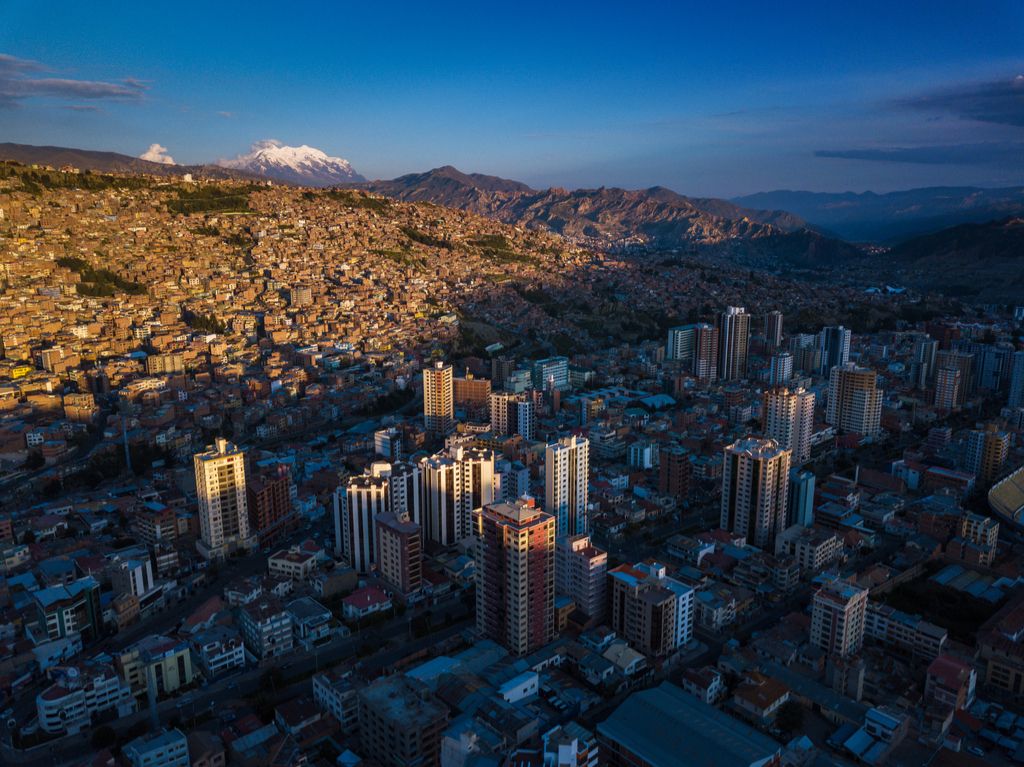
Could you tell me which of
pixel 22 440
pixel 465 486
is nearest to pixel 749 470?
pixel 465 486

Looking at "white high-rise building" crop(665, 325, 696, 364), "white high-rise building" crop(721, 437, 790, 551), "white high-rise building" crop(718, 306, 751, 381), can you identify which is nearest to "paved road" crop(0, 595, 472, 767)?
"white high-rise building" crop(721, 437, 790, 551)

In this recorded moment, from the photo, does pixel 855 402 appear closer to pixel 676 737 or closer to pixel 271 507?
pixel 676 737

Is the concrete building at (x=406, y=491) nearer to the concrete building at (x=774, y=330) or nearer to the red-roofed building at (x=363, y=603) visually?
the red-roofed building at (x=363, y=603)

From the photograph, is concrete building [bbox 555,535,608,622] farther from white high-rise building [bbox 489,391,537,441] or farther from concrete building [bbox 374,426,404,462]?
white high-rise building [bbox 489,391,537,441]

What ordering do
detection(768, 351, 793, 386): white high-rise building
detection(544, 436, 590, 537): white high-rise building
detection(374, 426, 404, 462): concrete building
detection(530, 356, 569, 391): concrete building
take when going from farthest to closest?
detection(768, 351, 793, 386): white high-rise building < detection(530, 356, 569, 391): concrete building < detection(374, 426, 404, 462): concrete building < detection(544, 436, 590, 537): white high-rise building

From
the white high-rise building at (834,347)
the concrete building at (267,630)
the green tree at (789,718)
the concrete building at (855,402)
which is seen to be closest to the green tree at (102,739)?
the concrete building at (267,630)

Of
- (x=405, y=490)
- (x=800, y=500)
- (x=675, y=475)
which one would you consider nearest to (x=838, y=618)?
(x=800, y=500)
